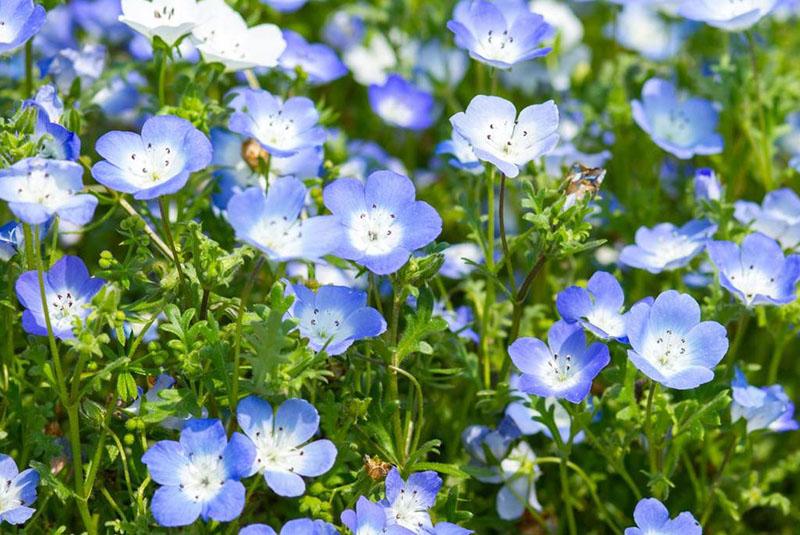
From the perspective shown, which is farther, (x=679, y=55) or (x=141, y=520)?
(x=679, y=55)

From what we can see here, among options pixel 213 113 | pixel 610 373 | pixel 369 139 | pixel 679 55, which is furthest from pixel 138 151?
pixel 679 55

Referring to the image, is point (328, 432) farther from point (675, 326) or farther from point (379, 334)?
point (675, 326)

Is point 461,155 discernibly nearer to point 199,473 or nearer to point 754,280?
point 754,280

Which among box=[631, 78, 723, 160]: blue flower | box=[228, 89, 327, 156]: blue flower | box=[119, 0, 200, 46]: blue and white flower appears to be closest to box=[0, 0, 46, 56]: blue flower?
box=[119, 0, 200, 46]: blue and white flower

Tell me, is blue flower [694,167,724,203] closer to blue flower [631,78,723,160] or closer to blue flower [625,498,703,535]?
blue flower [631,78,723,160]

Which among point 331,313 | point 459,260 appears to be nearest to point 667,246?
point 459,260

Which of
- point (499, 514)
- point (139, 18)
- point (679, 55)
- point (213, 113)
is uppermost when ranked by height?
point (139, 18)

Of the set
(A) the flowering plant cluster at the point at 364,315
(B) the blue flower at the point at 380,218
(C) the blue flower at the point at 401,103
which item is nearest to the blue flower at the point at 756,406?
(A) the flowering plant cluster at the point at 364,315
